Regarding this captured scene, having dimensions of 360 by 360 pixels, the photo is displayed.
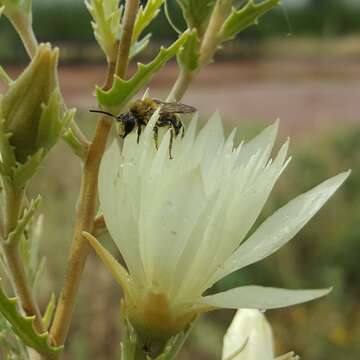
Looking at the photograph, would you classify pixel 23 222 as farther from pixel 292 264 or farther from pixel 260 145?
pixel 292 264

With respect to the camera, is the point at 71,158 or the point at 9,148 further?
the point at 71,158

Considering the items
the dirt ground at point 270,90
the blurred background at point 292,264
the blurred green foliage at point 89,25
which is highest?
the blurred green foliage at point 89,25

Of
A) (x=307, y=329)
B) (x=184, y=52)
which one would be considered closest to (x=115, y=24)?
(x=184, y=52)

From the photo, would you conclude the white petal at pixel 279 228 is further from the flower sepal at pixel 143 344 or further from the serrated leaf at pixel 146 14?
the serrated leaf at pixel 146 14

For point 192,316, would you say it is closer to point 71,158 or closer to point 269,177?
point 269,177

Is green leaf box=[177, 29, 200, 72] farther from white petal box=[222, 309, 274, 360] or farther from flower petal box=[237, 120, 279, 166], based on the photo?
white petal box=[222, 309, 274, 360]

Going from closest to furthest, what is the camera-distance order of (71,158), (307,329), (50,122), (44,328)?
(50,122) < (44,328) < (307,329) < (71,158)

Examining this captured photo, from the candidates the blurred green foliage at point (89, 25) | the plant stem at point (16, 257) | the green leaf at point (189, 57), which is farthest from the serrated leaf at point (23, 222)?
the blurred green foliage at point (89, 25)

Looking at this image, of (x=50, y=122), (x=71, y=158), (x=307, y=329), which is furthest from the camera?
(x=71, y=158)
